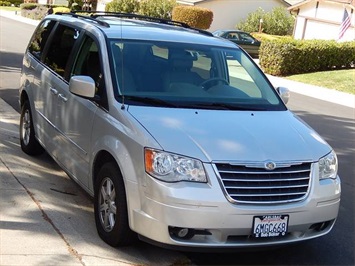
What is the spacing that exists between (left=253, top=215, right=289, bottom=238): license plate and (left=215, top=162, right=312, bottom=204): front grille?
117 mm

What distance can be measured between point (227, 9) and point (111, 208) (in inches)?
1651

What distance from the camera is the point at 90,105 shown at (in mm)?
5496

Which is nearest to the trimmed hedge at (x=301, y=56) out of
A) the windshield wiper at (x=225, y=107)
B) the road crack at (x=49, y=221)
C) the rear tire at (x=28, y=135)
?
the rear tire at (x=28, y=135)

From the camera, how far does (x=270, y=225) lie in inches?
175

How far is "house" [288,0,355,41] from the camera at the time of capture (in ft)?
119

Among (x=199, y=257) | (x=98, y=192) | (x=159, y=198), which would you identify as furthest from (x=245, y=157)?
(x=98, y=192)

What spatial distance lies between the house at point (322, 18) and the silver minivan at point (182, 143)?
31.3 m

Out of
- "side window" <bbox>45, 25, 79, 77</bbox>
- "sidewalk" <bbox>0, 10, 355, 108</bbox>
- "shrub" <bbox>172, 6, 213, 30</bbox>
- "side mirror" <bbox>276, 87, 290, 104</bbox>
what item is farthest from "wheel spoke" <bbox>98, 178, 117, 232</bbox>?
"shrub" <bbox>172, 6, 213, 30</bbox>

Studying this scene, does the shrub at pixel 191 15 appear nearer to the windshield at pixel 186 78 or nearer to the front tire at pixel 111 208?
the windshield at pixel 186 78

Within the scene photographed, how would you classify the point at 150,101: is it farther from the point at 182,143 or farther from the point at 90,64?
the point at 90,64

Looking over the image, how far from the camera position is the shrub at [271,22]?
45219 millimetres

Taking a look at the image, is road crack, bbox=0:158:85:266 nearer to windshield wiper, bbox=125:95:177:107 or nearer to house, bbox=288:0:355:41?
windshield wiper, bbox=125:95:177:107

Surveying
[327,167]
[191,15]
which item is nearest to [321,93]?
[327,167]

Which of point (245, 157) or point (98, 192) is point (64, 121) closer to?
point (98, 192)
